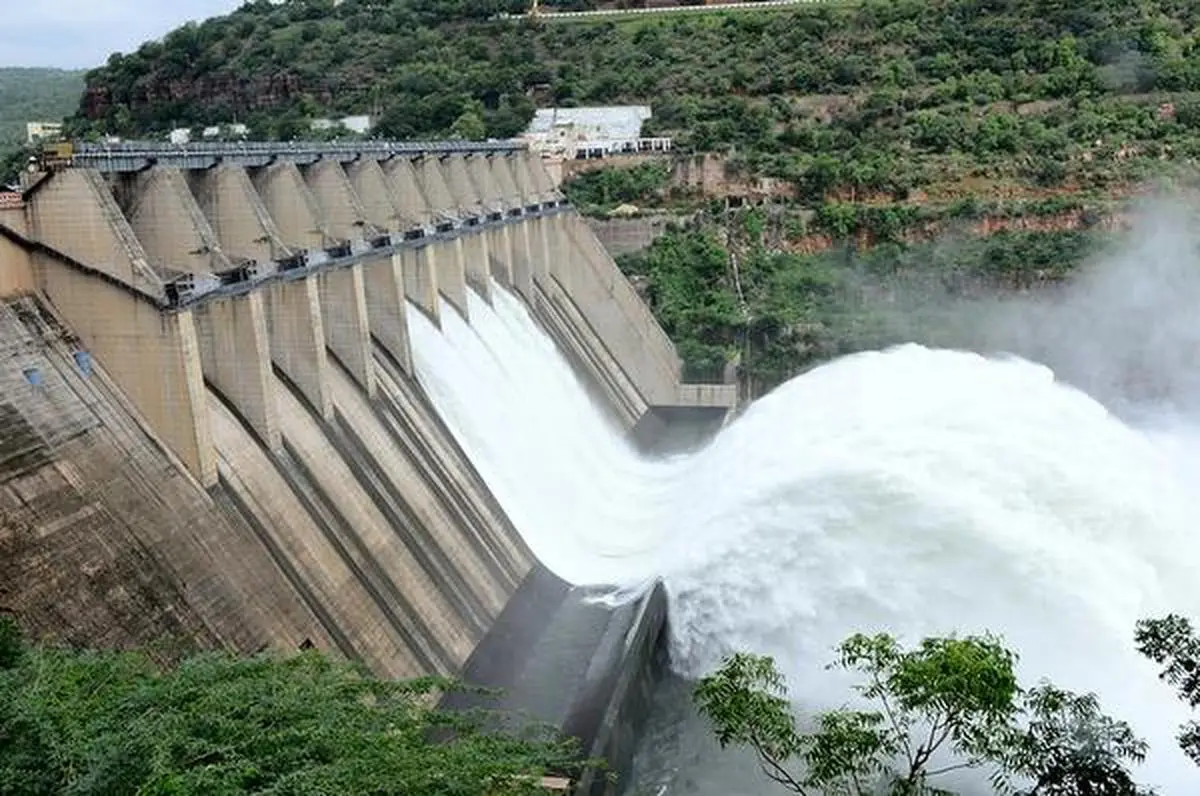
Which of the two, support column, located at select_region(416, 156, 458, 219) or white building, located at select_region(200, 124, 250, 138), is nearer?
support column, located at select_region(416, 156, 458, 219)

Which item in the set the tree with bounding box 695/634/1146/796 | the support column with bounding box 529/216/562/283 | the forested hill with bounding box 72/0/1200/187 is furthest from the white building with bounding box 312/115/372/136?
the tree with bounding box 695/634/1146/796

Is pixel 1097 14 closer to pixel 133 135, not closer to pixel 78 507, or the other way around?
pixel 133 135

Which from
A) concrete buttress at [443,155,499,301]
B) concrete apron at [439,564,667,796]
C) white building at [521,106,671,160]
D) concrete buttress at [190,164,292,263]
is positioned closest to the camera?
concrete apron at [439,564,667,796]

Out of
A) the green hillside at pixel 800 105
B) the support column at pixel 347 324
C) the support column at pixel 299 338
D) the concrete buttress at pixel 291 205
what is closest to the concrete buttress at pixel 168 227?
the support column at pixel 299 338

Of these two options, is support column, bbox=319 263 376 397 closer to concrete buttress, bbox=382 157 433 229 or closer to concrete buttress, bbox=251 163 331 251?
concrete buttress, bbox=251 163 331 251

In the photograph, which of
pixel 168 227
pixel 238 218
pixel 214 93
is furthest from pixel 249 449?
pixel 214 93

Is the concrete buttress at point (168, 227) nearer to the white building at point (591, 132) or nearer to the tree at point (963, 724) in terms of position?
the tree at point (963, 724)

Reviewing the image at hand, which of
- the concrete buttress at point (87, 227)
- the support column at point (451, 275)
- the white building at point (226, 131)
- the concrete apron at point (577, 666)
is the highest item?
the concrete buttress at point (87, 227)
